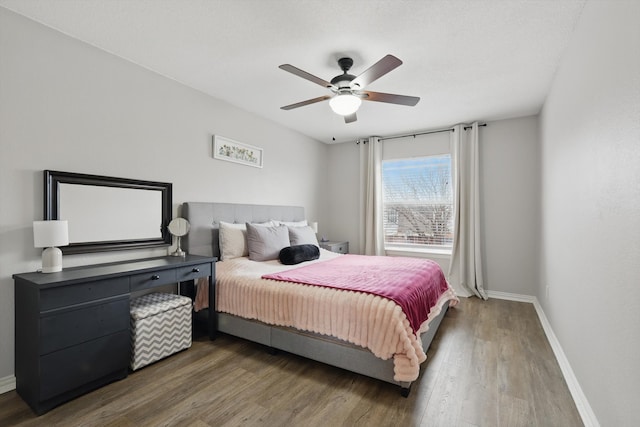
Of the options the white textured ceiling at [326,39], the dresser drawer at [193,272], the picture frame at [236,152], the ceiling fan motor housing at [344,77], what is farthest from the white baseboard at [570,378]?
the picture frame at [236,152]

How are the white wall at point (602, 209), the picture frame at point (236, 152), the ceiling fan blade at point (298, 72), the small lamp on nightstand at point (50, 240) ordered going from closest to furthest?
the white wall at point (602, 209) → the small lamp on nightstand at point (50, 240) → the ceiling fan blade at point (298, 72) → the picture frame at point (236, 152)

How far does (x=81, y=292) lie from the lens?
1.87 meters

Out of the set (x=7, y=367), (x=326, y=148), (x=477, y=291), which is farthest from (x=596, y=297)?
(x=326, y=148)

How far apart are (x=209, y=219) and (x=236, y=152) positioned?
978 millimetres

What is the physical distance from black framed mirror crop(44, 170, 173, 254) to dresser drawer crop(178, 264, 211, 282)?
1.89 feet

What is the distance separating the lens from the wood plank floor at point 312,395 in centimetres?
170

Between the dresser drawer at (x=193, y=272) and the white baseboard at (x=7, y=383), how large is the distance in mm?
1163

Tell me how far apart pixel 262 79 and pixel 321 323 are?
2.39 meters

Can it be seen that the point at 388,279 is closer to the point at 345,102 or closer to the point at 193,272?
the point at 345,102

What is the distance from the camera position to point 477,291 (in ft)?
13.8

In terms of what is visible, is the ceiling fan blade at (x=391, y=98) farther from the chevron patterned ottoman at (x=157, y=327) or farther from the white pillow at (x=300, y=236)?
the chevron patterned ottoman at (x=157, y=327)

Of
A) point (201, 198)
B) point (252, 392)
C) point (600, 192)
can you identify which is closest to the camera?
point (600, 192)

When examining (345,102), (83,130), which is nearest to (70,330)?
(83,130)

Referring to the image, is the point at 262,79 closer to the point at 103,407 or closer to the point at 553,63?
the point at 553,63
